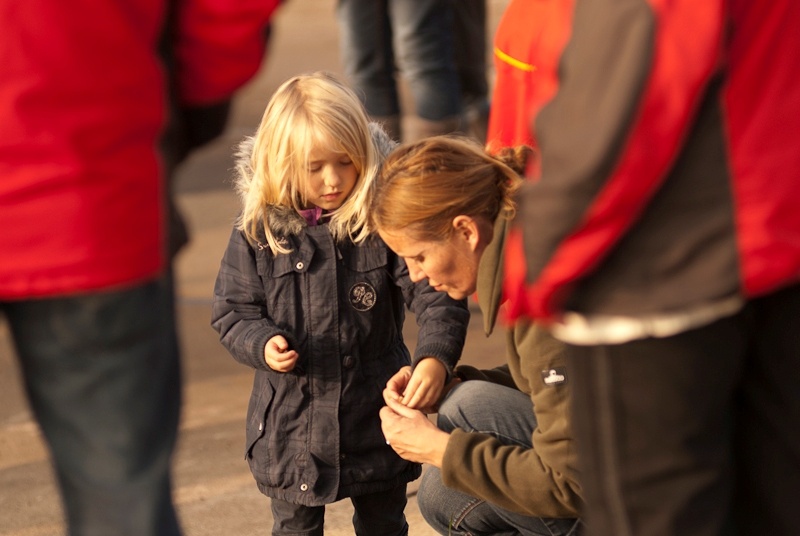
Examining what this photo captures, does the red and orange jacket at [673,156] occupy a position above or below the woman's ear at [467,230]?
above

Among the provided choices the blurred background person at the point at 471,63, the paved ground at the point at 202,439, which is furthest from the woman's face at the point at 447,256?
the blurred background person at the point at 471,63

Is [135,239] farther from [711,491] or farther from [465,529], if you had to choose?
[465,529]

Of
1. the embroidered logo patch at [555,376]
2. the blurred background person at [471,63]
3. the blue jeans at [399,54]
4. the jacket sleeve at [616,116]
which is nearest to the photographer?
the jacket sleeve at [616,116]

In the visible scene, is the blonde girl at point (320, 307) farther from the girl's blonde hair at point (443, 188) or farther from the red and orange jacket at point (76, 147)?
the red and orange jacket at point (76, 147)

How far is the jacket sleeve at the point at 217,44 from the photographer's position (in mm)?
1928

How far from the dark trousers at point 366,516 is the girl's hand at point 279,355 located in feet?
1.23

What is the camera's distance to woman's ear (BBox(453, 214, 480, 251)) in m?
2.64

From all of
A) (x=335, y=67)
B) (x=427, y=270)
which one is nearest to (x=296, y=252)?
(x=427, y=270)

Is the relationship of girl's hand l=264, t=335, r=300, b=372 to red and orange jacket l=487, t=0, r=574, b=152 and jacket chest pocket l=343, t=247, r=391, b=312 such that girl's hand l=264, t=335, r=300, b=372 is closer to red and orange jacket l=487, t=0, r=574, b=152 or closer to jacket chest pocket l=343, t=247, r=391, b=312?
jacket chest pocket l=343, t=247, r=391, b=312

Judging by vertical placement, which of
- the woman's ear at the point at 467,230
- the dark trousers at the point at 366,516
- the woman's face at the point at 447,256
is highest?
the woman's ear at the point at 467,230

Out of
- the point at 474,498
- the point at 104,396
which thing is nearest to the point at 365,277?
the point at 474,498

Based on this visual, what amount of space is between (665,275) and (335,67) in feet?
29.7

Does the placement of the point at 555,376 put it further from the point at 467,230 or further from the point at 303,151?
the point at 303,151

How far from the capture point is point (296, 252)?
9.59ft
